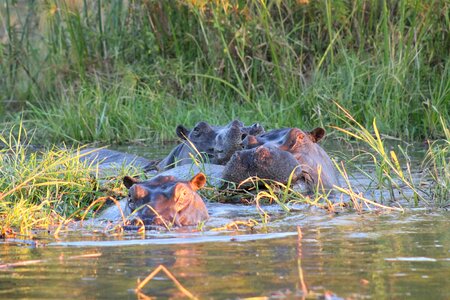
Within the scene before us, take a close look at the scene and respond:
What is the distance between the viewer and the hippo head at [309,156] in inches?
258

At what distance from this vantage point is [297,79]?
1042cm

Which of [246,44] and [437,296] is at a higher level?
[437,296]

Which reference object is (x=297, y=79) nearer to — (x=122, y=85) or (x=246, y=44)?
(x=246, y=44)

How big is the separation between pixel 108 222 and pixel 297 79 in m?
5.44

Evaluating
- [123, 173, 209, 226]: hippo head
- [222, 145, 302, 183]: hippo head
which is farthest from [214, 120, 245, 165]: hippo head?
[123, 173, 209, 226]: hippo head

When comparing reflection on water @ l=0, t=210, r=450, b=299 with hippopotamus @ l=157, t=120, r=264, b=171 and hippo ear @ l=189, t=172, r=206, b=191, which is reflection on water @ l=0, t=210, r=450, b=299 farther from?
hippopotamus @ l=157, t=120, r=264, b=171

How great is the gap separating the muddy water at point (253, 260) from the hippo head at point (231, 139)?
174 cm

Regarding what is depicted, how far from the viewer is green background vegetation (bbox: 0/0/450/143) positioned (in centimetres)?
969

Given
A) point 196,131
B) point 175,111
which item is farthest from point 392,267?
point 175,111

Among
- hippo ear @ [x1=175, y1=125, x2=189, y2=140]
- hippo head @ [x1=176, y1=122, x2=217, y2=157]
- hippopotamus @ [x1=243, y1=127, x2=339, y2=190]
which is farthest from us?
hippo ear @ [x1=175, y1=125, x2=189, y2=140]

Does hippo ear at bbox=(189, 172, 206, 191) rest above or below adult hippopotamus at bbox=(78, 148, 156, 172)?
above

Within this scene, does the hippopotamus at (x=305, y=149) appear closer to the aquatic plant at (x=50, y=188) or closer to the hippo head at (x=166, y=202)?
the aquatic plant at (x=50, y=188)

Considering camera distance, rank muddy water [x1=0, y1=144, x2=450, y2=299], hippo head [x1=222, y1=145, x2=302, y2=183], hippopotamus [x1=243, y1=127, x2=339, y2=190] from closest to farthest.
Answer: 1. muddy water [x1=0, y1=144, x2=450, y2=299]
2. hippo head [x1=222, y1=145, x2=302, y2=183]
3. hippopotamus [x1=243, y1=127, x2=339, y2=190]

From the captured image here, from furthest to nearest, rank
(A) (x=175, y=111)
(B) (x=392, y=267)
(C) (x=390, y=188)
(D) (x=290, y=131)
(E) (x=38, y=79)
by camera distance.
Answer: (E) (x=38, y=79) → (A) (x=175, y=111) → (D) (x=290, y=131) → (C) (x=390, y=188) → (B) (x=392, y=267)
